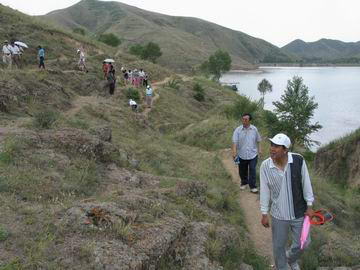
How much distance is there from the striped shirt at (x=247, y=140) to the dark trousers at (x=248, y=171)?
0.56ft

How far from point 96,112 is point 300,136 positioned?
68.1 feet

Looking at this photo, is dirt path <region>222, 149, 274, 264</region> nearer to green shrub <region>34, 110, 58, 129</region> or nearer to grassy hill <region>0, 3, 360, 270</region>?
grassy hill <region>0, 3, 360, 270</region>

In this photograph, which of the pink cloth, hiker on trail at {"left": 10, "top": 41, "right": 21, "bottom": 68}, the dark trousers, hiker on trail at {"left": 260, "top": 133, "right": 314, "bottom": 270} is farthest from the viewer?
hiker on trail at {"left": 10, "top": 41, "right": 21, "bottom": 68}

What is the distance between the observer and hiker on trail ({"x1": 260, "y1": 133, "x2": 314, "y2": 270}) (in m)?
5.12

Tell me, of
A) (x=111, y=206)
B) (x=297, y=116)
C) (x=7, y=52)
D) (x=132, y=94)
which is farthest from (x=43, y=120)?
(x=297, y=116)

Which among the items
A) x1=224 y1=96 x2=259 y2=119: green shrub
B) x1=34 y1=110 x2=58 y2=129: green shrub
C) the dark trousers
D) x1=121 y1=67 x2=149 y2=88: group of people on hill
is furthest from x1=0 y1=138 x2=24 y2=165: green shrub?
x1=224 y1=96 x2=259 y2=119: green shrub

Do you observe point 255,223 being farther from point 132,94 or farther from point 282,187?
point 132,94

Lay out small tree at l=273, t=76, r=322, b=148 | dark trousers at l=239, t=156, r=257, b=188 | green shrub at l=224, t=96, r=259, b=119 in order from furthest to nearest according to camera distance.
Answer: small tree at l=273, t=76, r=322, b=148 < green shrub at l=224, t=96, r=259, b=119 < dark trousers at l=239, t=156, r=257, b=188

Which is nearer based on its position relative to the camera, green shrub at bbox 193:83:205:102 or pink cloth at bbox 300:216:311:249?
pink cloth at bbox 300:216:311:249

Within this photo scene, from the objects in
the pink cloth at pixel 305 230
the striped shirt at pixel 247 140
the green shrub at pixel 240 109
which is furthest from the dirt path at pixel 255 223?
the green shrub at pixel 240 109

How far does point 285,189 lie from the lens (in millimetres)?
5152

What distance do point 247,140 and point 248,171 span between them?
1.05m

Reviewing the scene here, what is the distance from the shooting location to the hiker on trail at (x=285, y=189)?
16.8 feet

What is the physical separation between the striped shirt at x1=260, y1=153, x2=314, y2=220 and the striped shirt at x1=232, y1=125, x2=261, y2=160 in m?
3.58
